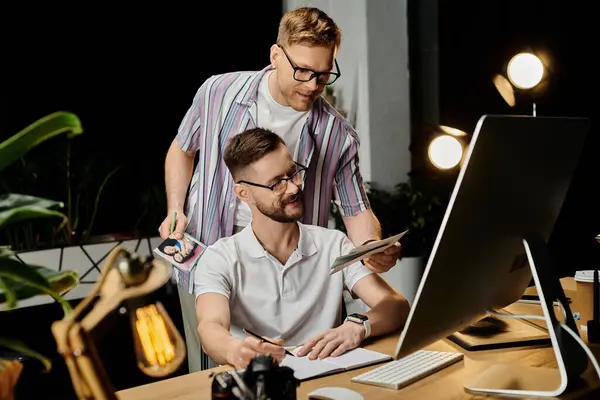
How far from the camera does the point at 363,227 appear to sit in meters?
2.47

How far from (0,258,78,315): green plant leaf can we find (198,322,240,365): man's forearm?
0.65m

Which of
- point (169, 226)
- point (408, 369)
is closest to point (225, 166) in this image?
point (169, 226)

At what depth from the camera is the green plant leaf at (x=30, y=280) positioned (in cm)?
94

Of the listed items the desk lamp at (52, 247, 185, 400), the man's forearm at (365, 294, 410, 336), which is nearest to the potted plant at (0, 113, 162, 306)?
the man's forearm at (365, 294, 410, 336)

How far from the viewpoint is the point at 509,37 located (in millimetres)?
4465

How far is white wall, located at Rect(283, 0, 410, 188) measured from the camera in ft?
14.3

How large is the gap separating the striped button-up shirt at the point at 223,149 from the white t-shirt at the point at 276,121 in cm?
2

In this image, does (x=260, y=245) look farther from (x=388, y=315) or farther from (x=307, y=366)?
(x=307, y=366)

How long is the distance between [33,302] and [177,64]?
172cm

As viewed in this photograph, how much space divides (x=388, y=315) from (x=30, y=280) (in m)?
1.12

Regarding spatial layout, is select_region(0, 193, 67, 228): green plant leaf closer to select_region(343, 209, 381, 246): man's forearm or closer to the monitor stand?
the monitor stand

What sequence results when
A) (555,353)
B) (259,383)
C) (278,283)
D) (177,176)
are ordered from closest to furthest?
(259,383) → (555,353) → (278,283) → (177,176)

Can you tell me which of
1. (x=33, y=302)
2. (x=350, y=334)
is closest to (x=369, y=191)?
(x=33, y=302)

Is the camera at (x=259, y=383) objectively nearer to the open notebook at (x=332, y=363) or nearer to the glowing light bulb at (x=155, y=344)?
the glowing light bulb at (x=155, y=344)
